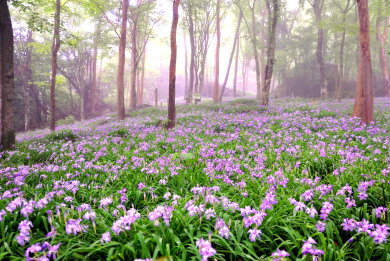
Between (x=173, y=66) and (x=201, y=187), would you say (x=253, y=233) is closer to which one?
(x=201, y=187)

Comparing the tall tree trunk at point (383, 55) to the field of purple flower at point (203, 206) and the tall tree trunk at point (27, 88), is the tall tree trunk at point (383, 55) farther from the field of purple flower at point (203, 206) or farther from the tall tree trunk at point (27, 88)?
the tall tree trunk at point (27, 88)

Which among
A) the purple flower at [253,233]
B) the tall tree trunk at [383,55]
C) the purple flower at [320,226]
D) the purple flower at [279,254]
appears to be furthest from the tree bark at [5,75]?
the tall tree trunk at [383,55]

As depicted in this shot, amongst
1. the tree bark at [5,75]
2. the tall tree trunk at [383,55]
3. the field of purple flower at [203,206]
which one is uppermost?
the tall tree trunk at [383,55]

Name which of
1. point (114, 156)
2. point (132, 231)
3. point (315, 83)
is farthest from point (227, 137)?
point (315, 83)

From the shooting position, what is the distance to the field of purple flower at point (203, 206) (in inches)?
76.6

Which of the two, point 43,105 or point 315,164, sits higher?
point 43,105

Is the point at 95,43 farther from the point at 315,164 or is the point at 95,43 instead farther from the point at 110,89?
the point at 315,164

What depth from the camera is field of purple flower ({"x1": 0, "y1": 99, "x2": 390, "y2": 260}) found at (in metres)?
1.95

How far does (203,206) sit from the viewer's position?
7.70ft

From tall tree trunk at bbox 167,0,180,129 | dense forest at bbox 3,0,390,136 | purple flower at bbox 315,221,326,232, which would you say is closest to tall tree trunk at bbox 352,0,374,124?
dense forest at bbox 3,0,390,136

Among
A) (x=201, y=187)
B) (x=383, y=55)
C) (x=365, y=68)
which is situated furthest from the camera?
(x=383, y=55)

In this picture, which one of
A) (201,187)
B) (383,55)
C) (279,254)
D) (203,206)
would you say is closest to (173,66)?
(201,187)

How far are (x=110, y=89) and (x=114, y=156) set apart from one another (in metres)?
37.5

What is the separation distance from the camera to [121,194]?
3207 millimetres
